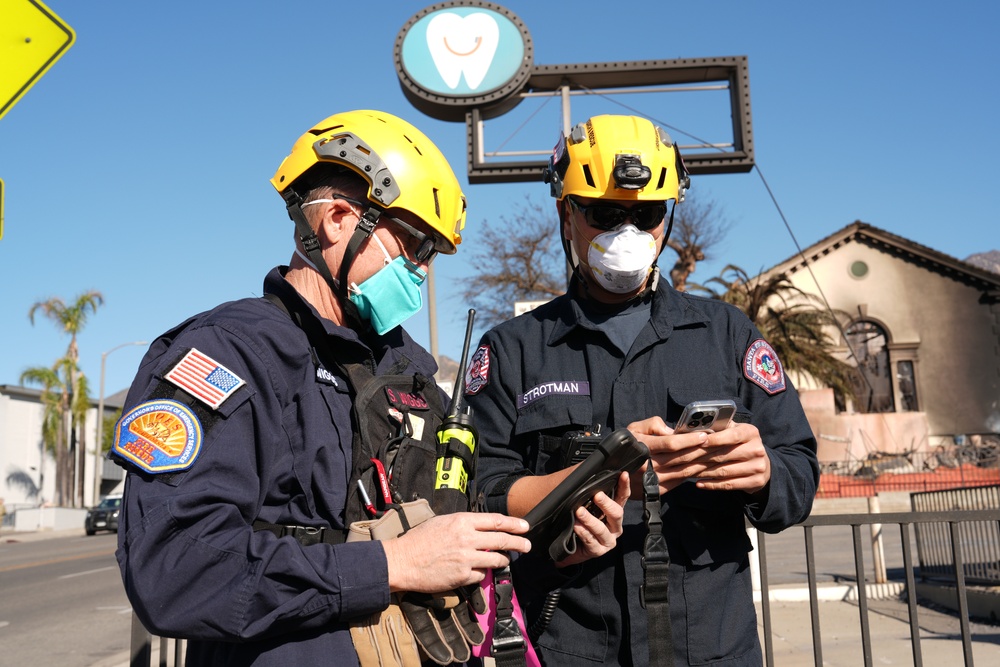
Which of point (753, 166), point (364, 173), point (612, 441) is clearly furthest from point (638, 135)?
point (753, 166)

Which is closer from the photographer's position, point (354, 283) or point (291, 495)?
point (291, 495)

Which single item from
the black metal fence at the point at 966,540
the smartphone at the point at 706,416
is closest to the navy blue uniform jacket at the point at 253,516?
the smartphone at the point at 706,416

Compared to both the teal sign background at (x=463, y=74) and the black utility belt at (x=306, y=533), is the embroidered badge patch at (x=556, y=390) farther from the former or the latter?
the teal sign background at (x=463, y=74)

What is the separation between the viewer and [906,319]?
4034cm

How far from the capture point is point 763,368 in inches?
107

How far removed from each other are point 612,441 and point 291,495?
78cm

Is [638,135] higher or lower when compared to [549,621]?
higher

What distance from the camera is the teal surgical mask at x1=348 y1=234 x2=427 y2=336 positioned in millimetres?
2414

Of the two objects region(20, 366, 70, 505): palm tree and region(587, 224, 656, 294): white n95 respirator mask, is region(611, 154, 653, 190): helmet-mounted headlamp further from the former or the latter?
region(20, 366, 70, 505): palm tree

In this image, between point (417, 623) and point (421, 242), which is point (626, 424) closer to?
point (421, 242)

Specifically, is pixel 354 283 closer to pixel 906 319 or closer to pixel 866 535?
pixel 866 535

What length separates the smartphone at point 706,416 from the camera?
222 cm

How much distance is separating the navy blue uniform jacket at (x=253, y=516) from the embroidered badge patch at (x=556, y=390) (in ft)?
2.38

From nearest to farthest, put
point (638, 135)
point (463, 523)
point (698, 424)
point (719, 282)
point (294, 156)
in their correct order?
point (463, 523) → point (698, 424) → point (294, 156) → point (638, 135) → point (719, 282)
